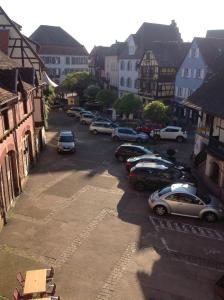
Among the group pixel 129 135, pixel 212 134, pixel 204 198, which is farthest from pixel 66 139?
pixel 204 198

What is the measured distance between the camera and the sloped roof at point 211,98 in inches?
798

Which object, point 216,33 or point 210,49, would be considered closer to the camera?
point 210,49

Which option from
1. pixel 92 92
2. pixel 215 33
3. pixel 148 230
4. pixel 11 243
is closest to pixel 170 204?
pixel 148 230

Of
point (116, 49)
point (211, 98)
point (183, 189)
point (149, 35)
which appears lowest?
point (183, 189)

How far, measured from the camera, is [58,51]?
2857 inches

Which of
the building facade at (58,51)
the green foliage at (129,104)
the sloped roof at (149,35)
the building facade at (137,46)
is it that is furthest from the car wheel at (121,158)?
the building facade at (58,51)

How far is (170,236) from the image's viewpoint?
15.5 metres

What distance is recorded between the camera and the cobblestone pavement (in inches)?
471

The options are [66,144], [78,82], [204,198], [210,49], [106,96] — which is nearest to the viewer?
[204,198]

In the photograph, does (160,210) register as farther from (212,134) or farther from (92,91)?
(92,91)

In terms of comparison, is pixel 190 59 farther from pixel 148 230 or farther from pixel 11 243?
pixel 11 243

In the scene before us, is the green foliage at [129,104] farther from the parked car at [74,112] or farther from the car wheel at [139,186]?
Result: the car wheel at [139,186]

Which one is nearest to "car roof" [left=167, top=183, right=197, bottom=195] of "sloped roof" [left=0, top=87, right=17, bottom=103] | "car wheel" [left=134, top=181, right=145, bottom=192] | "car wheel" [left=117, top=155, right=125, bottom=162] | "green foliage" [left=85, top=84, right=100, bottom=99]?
"car wheel" [left=134, top=181, right=145, bottom=192]

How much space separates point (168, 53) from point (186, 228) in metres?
38.8
